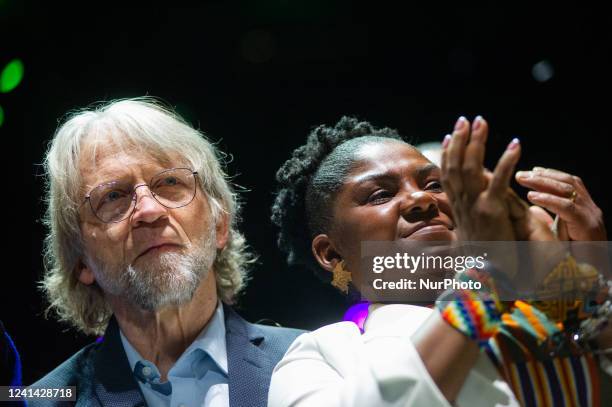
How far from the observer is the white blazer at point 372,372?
1.21 meters

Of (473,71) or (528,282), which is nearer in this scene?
(528,282)

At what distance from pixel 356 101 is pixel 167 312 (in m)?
1.04

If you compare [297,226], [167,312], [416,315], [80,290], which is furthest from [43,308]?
[416,315]

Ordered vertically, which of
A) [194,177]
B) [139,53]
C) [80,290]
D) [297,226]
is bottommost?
[80,290]

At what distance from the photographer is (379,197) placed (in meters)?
1.73

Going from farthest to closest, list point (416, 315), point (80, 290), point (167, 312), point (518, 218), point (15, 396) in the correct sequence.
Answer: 1. point (80, 290)
2. point (167, 312)
3. point (15, 396)
4. point (416, 315)
5. point (518, 218)

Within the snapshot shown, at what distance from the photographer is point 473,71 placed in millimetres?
2391

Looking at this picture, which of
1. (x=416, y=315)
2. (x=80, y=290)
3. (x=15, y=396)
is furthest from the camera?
(x=80, y=290)

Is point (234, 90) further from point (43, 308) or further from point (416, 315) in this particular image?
point (416, 315)

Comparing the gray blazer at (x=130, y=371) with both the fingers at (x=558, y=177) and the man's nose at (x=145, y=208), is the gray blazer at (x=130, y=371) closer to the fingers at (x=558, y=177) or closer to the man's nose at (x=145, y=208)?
the man's nose at (x=145, y=208)

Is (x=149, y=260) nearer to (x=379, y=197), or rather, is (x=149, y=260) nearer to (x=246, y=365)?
(x=246, y=365)

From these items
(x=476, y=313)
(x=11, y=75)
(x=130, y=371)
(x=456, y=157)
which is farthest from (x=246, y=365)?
(x=11, y=75)

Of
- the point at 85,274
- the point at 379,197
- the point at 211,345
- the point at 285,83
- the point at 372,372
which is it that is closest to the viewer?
the point at 372,372

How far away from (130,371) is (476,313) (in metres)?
1.17
